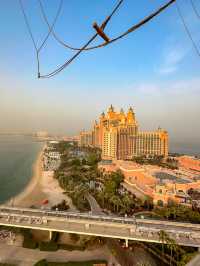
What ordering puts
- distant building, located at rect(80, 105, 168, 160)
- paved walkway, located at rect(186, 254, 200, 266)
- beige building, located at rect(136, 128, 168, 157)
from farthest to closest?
beige building, located at rect(136, 128, 168, 157)
distant building, located at rect(80, 105, 168, 160)
paved walkway, located at rect(186, 254, 200, 266)

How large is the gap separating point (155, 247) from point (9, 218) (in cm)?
571

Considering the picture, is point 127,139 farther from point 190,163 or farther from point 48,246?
point 48,246

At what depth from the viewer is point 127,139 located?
28297 millimetres

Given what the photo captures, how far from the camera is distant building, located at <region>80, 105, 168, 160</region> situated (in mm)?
27359

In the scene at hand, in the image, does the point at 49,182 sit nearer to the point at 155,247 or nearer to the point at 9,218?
the point at 9,218

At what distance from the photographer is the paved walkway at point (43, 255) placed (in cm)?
812

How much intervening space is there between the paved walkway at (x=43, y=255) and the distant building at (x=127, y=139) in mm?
18490

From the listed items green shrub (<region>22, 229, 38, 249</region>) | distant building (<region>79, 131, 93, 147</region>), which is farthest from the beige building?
green shrub (<region>22, 229, 38, 249</region>)

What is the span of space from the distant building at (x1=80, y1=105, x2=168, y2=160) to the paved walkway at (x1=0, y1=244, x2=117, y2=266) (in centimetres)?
1849

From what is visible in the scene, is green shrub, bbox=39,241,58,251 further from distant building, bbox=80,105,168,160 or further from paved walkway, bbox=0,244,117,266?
distant building, bbox=80,105,168,160

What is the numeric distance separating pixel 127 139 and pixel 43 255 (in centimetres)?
2088

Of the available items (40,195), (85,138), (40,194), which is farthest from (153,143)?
(40,195)

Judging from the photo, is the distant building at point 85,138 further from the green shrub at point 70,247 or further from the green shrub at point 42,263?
the green shrub at point 42,263

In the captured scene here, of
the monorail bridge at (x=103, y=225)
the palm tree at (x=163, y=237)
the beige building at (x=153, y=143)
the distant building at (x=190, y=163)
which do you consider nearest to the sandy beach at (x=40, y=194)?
the monorail bridge at (x=103, y=225)
